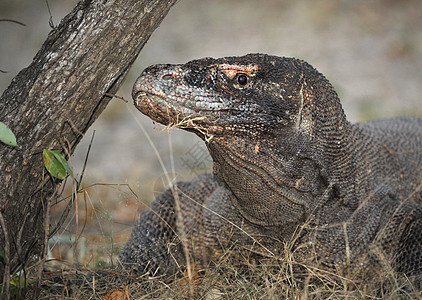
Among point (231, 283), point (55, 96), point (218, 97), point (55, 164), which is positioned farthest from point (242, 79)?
point (231, 283)

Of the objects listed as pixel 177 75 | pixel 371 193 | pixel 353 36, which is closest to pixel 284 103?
pixel 177 75

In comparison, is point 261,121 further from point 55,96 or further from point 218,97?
point 55,96

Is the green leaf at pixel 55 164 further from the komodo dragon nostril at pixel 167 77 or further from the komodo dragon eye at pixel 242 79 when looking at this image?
the komodo dragon eye at pixel 242 79

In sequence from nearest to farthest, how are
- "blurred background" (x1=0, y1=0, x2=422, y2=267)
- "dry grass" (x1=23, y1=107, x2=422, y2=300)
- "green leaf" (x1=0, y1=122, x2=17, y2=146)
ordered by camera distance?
"green leaf" (x1=0, y1=122, x2=17, y2=146), "dry grass" (x1=23, y1=107, x2=422, y2=300), "blurred background" (x1=0, y1=0, x2=422, y2=267)

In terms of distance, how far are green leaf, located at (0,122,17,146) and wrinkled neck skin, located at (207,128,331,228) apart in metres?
1.08

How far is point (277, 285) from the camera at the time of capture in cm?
341

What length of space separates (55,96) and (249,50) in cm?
848

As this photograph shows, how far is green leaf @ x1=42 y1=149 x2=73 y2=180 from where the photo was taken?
3148 mm

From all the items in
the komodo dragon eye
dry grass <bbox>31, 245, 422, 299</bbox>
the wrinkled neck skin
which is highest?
the komodo dragon eye

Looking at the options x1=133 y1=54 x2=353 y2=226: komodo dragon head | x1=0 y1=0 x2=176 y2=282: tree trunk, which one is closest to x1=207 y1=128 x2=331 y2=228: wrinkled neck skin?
x1=133 y1=54 x2=353 y2=226: komodo dragon head

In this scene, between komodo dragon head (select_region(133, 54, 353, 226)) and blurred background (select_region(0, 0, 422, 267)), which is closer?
komodo dragon head (select_region(133, 54, 353, 226))

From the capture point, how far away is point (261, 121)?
3.23 m

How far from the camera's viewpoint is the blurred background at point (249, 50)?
27.5 feet

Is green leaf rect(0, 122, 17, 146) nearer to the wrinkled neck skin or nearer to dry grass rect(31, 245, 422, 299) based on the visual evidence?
dry grass rect(31, 245, 422, 299)
